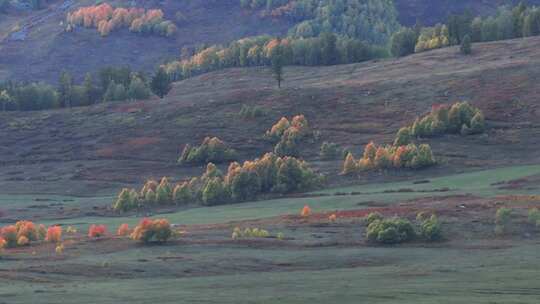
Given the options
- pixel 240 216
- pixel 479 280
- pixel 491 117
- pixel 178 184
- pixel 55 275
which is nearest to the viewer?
pixel 479 280

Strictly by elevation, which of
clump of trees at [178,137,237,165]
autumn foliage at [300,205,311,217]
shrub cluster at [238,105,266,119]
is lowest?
autumn foliage at [300,205,311,217]

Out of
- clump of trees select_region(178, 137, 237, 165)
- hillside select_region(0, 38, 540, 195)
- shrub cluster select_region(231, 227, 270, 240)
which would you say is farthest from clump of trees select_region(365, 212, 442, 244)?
clump of trees select_region(178, 137, 237, 165)

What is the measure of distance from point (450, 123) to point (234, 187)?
33737 mm

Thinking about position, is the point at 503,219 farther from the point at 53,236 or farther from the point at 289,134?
the point at 289,134

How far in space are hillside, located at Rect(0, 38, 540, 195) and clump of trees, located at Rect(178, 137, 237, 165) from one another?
2020mm

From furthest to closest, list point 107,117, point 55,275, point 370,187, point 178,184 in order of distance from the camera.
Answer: point 107,117 < point 178,184 < point 370,187 < point 55,275

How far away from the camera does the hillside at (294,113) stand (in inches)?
5453

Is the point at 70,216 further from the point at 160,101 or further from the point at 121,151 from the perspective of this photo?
the point at 160,101

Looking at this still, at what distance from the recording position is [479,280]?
6606 cm

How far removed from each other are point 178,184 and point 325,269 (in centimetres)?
5780

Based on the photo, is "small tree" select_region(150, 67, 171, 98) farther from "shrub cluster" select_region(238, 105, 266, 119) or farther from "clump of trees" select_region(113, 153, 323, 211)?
"clump of trees" select_region(113, 153, 323, 211)

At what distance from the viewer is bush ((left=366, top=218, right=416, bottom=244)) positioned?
85500 mm

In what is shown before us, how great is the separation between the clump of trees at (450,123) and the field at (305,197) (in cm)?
193


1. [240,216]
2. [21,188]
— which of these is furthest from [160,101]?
[240,216]
